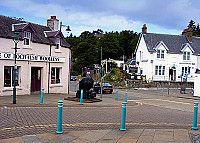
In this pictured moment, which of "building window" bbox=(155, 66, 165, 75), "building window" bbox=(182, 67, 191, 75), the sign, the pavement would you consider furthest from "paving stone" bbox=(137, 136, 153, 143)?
"building window" bbox=(182, 67, 191, 75)

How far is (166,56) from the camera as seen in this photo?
4972 cm

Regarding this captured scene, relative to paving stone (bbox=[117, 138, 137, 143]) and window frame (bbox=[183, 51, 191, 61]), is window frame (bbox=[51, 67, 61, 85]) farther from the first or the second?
window frame (bbox=[183, 51, 191, 61])

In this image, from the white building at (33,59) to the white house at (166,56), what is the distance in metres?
26.0

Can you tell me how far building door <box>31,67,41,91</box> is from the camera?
23422 millimetres

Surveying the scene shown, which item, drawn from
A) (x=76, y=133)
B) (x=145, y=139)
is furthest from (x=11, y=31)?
(x=145, y=139)

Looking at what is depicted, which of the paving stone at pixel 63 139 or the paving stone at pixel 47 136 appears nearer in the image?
the paving stone at pixel 63 139

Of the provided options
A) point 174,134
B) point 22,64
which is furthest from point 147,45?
point 174,134

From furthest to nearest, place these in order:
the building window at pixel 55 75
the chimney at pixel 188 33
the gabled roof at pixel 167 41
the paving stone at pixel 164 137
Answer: the chimney at pixel 188 33 < the gabled roof at pixel 167 41 < the building window at pixel 55 75 < the paving stone at pixel 164 137

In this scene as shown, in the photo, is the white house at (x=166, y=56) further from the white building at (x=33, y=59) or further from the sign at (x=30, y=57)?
the sign at (x=30, y=57)

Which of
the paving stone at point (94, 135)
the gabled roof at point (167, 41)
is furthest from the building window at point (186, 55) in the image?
the paving stone at point (94, 135)

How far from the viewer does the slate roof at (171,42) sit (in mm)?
49791

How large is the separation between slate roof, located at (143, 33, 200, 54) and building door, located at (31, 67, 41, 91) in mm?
29770

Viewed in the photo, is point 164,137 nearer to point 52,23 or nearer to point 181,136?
point 181,136

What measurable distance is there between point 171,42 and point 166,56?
14.3 ft
